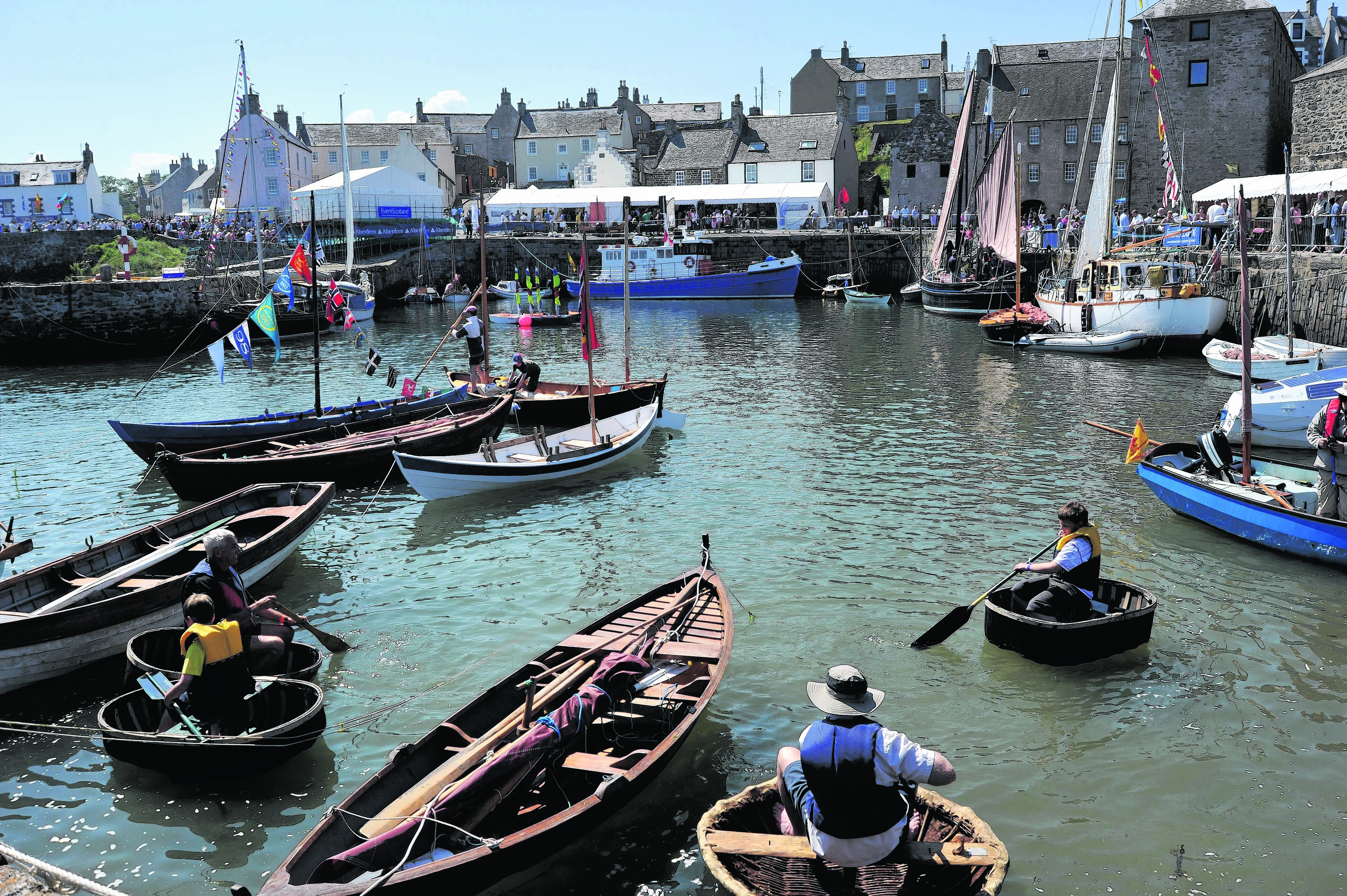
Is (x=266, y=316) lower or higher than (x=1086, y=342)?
higher

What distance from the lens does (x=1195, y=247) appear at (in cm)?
3984

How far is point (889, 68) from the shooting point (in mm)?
95875

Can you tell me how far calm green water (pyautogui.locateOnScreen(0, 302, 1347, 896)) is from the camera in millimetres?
8500

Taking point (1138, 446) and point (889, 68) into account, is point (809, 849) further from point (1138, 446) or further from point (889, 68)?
point (889, 68)

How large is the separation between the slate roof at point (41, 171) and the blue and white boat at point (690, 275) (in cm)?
4227

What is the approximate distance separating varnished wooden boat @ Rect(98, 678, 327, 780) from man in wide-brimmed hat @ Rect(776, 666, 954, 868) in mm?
5198

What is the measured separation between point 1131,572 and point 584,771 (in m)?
9.66

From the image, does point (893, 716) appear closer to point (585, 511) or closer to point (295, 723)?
point (295, 723)

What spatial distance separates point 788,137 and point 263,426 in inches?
2497

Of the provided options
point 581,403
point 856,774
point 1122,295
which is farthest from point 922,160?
point 856,774

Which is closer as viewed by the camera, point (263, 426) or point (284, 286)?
point (263, 426)

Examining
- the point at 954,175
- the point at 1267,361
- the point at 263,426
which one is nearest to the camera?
the point at 263,426

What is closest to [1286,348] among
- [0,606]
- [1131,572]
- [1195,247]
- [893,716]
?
[1195,247]

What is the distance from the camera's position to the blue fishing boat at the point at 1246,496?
1394 cm
